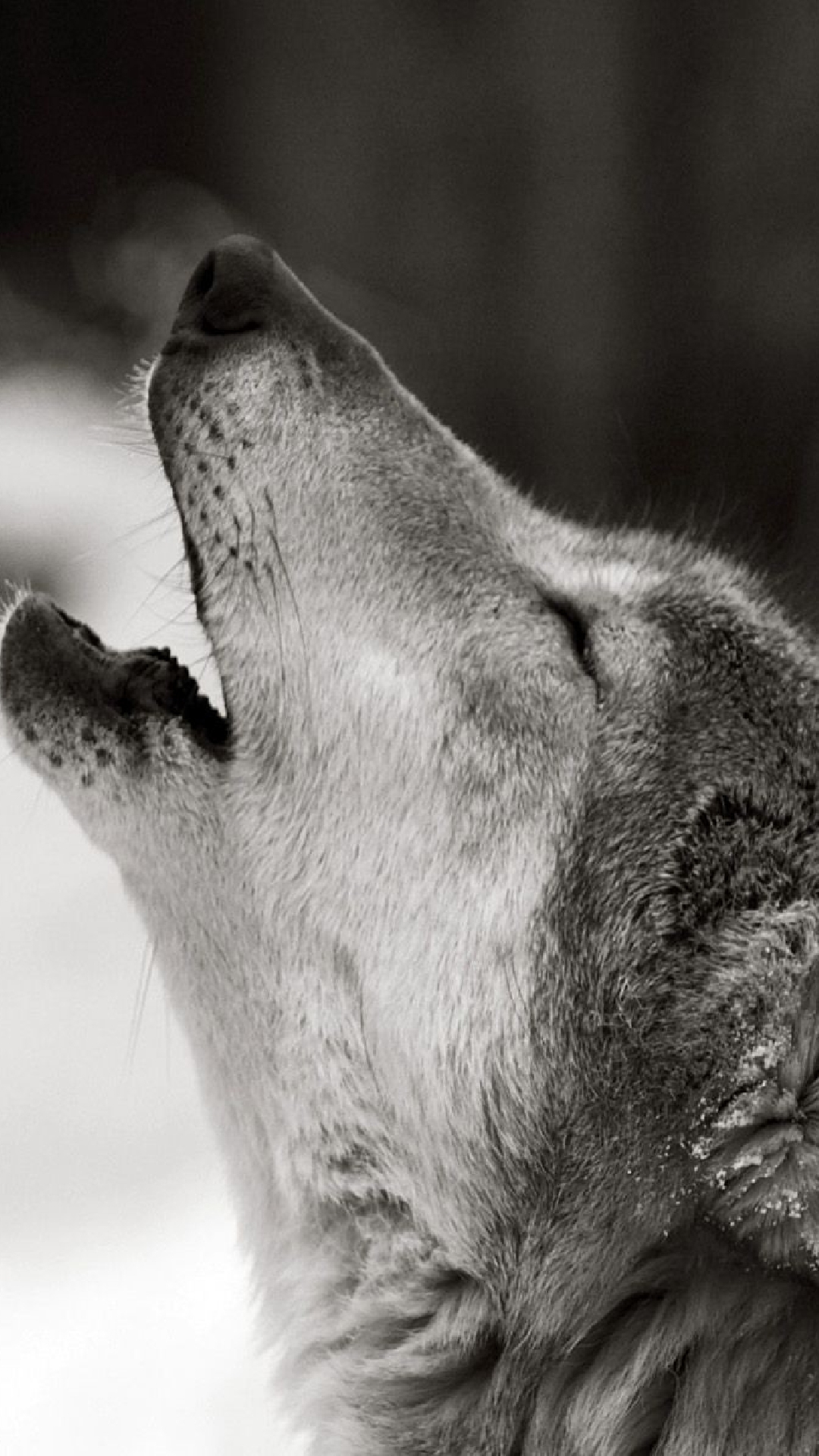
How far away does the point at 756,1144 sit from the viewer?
197cm

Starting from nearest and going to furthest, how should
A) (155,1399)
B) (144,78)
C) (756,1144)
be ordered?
(756,1144) → (155,1399) → (144,78)

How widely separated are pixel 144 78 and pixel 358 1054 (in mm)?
4110

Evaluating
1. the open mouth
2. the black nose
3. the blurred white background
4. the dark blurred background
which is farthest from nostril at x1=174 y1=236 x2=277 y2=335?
the dark blurred background

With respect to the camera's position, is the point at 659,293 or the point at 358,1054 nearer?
the point at 358,1054

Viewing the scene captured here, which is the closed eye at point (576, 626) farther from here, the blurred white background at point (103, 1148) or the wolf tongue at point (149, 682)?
the blurred white background at point (103, 1148)

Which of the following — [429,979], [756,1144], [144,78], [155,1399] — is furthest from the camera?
[144,78]

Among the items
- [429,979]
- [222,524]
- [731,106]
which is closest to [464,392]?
[731,106]

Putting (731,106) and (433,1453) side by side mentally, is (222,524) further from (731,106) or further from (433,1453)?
(731,106)

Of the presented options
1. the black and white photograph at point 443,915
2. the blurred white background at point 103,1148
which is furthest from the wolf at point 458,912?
the blurred white background at point 103,1148

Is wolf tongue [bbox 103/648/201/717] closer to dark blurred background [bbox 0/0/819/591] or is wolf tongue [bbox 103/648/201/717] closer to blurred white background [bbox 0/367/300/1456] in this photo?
blurred white background [bbox 0/367/300/1456]

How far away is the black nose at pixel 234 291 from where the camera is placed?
253 cm

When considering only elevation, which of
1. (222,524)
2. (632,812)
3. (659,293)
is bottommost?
(632,812)

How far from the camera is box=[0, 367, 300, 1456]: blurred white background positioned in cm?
351

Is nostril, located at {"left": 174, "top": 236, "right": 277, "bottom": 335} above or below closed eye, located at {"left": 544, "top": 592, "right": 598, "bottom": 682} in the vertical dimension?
above
